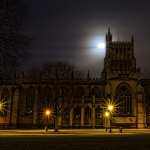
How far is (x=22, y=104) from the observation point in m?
76.6

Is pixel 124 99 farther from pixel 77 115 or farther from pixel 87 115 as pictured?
pixel 77 115

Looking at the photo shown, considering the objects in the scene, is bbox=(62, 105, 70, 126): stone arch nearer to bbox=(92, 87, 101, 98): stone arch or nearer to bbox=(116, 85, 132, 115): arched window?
bbox=(92, 87, 101, 98): stone arch

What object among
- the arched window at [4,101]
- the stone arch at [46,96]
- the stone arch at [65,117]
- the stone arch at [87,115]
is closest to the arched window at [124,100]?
the stone arch at [87,115]

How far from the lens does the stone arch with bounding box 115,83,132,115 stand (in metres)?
71.1

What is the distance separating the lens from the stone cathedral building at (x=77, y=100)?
229ft

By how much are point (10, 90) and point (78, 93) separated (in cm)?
1838

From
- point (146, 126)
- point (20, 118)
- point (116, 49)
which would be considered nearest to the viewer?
point (146, 126)

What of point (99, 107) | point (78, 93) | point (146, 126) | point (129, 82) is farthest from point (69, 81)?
point (146, 126)

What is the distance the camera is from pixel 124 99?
235 ft

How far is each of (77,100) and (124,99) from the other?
11690 mm

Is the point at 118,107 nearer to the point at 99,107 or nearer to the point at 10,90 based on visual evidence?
the point at 99,107
